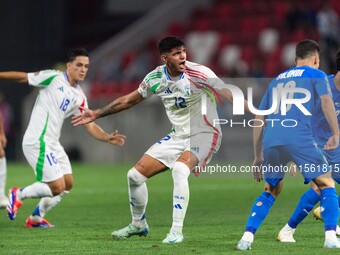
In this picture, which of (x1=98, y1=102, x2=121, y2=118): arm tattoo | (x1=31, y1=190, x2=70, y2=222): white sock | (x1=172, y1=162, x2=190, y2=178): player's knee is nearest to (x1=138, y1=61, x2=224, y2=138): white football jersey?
(x1=98, y1=102, x2=121, y2=118): arm tattoo

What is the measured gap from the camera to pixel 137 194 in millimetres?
10227

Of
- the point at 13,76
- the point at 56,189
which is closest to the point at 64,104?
the point at 13,76

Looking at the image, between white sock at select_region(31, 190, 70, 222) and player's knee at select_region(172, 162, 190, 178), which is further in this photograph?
white sock at select_region(31, 190, 70, 222)

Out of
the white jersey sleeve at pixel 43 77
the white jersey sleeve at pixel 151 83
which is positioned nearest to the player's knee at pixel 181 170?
the white jersey sleeve at pixel 151 83

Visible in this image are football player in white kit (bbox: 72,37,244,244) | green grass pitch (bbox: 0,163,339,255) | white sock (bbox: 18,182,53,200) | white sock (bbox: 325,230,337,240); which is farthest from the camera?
white sock (bbox: 18,182,53,200)

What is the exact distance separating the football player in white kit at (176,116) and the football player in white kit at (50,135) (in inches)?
63.4

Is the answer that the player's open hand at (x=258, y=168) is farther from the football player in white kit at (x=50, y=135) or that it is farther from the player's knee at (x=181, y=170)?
the football player in white kit at (x=50, y=135)

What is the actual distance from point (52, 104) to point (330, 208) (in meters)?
4.56

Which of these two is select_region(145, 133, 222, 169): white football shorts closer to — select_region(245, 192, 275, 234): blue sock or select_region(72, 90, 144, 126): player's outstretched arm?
select_region(72, 90, 144, 126): player's outstretched arm

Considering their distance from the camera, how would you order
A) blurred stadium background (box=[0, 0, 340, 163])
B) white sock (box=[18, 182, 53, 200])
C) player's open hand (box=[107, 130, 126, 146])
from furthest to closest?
blurred stadium background (box=[0, 0, 340, 163]) < white sock (box=[18, 182, 53, 200]) < player's open hand (box=[107, 130, 126, 146])

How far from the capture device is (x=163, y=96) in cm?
1027

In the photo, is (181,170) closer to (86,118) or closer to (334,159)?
(86,118)

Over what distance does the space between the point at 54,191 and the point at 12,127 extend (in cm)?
1816

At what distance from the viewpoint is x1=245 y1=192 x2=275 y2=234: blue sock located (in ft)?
29.7
